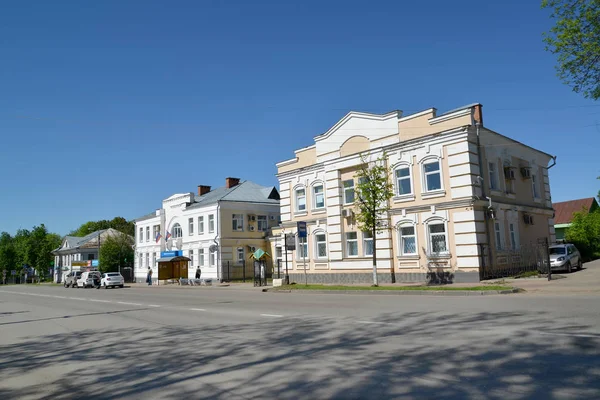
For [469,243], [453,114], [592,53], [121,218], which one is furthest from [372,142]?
[121,218]

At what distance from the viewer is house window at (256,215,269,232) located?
46.8 m

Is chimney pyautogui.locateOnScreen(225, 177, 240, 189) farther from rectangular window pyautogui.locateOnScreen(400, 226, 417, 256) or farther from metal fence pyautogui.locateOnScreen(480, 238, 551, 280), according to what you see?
metal fence pyautogui.locateOnScreen(480, 238, 551, 280)

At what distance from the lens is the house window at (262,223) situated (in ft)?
153

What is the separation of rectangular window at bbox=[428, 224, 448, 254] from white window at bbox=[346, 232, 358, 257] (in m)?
5.43

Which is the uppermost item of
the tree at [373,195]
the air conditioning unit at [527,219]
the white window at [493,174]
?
the white window at [493,174]

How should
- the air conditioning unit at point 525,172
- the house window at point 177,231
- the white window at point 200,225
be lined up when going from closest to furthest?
the air conditioning unit at point 525,172, the white window at point 200,225, the house window at point 177,231

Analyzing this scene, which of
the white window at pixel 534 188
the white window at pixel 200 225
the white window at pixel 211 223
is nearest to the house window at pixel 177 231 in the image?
the white window at pixel 200 225

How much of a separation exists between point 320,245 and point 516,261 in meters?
12.1

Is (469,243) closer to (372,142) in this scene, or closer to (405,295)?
(405,295)

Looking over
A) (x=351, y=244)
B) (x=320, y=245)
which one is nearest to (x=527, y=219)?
(x=351, y=244)

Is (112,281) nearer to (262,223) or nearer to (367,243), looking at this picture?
(262,223)

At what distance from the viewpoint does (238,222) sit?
45.0 meters

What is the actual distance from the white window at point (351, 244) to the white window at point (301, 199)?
15.7 feet

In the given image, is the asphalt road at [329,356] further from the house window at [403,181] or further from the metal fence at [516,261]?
the house window at [403,181]
